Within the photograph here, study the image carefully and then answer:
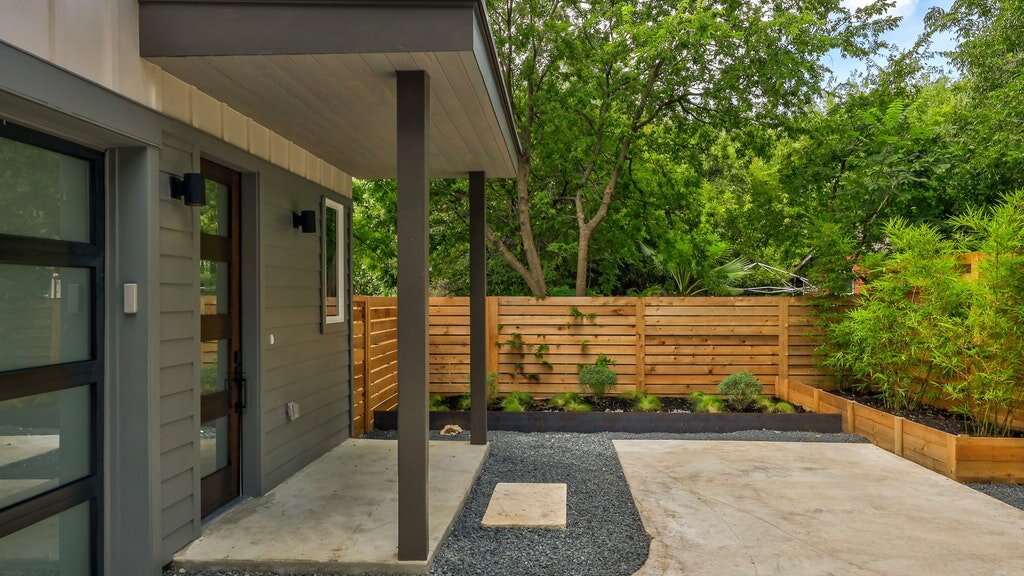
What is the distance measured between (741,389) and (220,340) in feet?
16.4

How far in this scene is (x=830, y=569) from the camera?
3.04 metres

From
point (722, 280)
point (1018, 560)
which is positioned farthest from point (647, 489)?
point (722, 280)

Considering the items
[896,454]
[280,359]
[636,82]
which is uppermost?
[636,82]

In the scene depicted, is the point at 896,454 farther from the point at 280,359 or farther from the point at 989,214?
the point at 280,359

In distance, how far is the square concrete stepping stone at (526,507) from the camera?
3.69 m

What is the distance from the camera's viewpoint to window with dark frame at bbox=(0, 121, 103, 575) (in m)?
2.30

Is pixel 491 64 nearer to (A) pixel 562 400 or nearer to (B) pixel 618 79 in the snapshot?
(A) pixel 562 400

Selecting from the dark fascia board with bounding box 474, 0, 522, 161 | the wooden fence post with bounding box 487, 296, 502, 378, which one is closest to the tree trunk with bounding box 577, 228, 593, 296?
the wooden fence post with bounding box 487, 296, 502, 378

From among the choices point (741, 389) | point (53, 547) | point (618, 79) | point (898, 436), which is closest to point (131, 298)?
point (53, 547)

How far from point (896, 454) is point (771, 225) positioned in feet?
17.6

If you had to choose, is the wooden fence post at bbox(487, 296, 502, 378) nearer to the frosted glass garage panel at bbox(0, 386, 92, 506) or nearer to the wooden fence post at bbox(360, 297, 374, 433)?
the wooden fence post at bbox(360, 297, 374, 433)

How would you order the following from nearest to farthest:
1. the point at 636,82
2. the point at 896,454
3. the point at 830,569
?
the point at 830,569 < the point at 896,454 < the point at 636,82

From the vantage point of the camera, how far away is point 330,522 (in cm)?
355

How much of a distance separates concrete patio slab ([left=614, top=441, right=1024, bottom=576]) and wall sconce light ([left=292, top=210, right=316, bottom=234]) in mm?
2781
